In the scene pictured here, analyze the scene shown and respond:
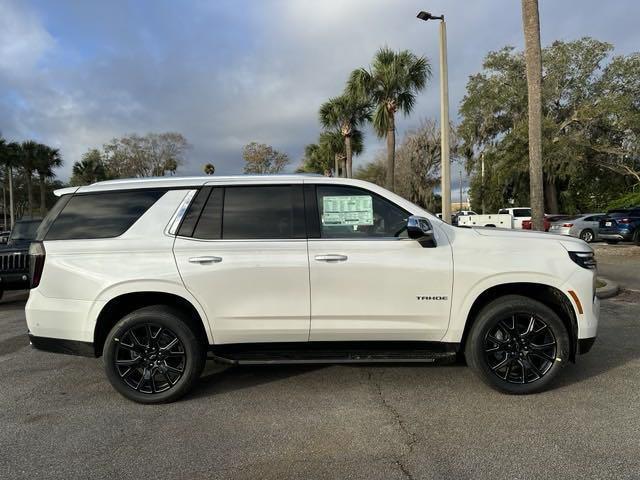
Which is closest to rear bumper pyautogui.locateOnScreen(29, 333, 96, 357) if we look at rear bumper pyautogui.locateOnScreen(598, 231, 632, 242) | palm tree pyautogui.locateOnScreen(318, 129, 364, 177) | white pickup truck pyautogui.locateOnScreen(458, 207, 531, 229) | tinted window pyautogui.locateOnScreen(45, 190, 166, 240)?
tinted window pyautogui.locateOnScreen(45, 190, 166, 240)

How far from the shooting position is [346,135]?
2942 cm

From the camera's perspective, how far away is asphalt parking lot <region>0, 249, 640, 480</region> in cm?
333

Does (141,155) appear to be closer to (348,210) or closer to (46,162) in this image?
(46,162)

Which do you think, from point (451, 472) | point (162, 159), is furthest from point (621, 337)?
point (162, 159)

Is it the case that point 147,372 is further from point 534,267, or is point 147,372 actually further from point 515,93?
point 515,93

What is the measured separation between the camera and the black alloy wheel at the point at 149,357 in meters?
4.39

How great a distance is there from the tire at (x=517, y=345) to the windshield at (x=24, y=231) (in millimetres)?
9696

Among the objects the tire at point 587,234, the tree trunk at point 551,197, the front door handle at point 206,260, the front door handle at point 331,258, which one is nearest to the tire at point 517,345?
the front door handle at point 331,258

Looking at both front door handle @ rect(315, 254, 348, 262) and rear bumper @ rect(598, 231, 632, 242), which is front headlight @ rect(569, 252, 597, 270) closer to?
front door handle @ rect(315, 254, 348, 262)

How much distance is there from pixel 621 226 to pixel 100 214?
19673 millimetres

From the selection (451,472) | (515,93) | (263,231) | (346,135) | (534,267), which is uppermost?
(515,93)

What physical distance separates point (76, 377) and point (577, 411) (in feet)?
15.4

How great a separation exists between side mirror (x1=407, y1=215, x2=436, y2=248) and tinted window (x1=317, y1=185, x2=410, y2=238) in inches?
7.5

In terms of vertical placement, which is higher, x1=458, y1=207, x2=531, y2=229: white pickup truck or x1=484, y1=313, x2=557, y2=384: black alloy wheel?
x1=458, y1=207, x2=531, y2=229: white pickup truck
